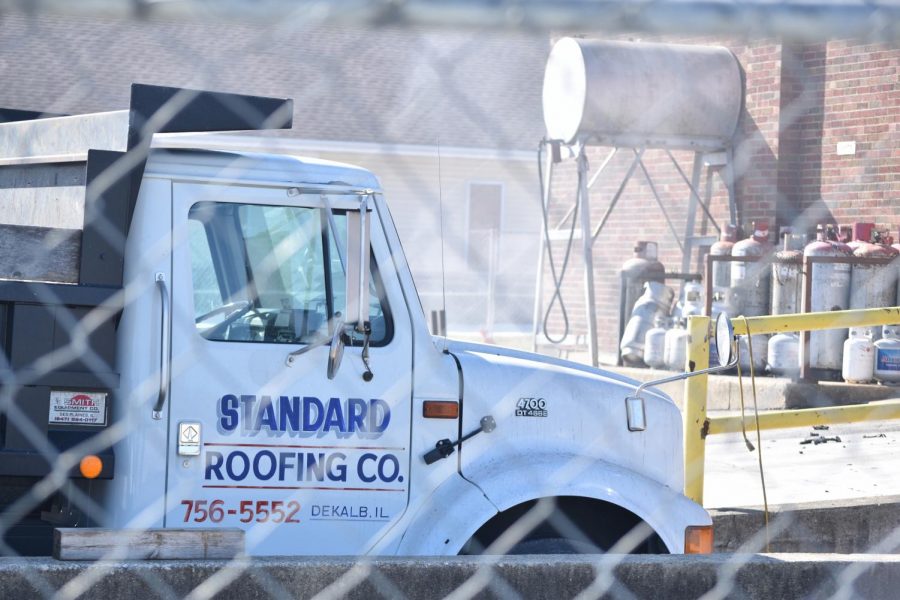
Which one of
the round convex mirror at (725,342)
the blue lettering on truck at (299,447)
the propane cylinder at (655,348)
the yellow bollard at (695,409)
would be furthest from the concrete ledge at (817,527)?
the propane cylinder at (655,348)

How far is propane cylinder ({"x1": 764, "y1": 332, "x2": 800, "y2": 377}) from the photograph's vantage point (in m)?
11.5

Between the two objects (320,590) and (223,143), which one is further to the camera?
(223,143)

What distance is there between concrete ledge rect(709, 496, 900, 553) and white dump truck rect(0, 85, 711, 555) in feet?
5.90

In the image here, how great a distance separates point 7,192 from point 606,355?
10474 millimetres

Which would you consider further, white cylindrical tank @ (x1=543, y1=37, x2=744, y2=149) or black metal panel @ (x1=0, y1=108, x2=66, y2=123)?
white cylindrical tank @ (x1=543, y1=37, x2=744, y2=149)

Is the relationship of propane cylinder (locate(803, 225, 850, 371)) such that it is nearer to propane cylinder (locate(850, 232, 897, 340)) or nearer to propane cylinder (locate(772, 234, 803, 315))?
propane cylinder (locate(850, 232, 897, 340))

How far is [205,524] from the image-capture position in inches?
165

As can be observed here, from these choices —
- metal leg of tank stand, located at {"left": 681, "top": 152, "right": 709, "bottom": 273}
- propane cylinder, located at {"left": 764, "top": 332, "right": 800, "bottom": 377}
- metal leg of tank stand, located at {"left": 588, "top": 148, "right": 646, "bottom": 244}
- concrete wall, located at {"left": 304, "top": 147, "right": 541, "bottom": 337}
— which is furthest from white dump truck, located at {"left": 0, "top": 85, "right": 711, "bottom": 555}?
concrete wall, located at {"left": 304, "top": 147, "right": 541, "bottom": 337}

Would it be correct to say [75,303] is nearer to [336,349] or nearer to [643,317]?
[336,349]

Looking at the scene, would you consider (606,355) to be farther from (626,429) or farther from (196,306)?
(196,306)

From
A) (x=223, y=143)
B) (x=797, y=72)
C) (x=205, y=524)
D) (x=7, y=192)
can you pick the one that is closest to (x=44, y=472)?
(x=205, y=524)

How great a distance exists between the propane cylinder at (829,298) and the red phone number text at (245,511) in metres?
7.91

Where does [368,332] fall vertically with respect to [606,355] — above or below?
above

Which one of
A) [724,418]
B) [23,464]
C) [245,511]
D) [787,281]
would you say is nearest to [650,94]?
[787,281]
